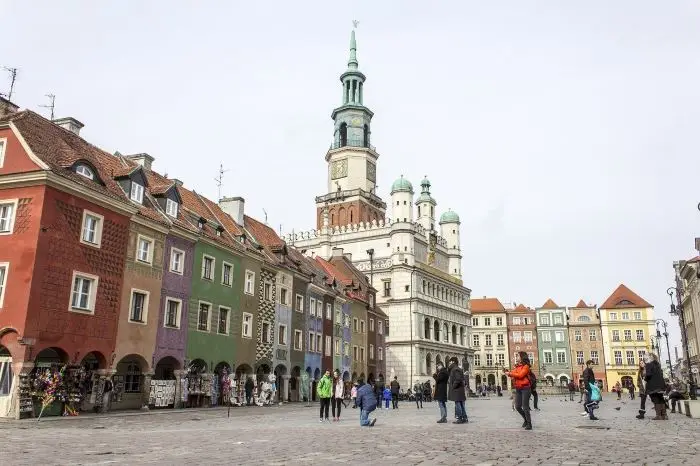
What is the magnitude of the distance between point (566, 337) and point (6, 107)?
323 ft

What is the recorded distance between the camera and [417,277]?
252 ft

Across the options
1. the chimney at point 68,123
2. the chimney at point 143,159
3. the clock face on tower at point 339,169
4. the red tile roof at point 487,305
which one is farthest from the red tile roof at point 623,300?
the chimney at point 68,123

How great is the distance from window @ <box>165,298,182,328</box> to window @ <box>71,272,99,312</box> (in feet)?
16.6

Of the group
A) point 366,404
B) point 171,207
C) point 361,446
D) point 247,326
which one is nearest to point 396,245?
point 247,326

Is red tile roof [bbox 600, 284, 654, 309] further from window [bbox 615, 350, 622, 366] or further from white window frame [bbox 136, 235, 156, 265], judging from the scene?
white window frame [bbox 136, 235, 156, 265]

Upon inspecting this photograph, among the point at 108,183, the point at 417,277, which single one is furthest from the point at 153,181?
the point at 417,277

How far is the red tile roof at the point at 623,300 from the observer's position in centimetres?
10119

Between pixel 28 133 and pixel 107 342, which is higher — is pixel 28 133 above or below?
above

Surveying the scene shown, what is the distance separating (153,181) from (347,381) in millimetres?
26659

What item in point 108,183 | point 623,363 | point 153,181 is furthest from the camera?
point 623,363

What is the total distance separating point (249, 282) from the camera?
3762cm

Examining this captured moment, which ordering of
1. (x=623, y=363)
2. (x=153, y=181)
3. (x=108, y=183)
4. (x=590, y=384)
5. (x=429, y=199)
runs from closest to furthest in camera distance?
(x=590, y=384) < (x=108, y=183) < (x=153, y=181) < (x=429, y=199) < (x=623, y=363)

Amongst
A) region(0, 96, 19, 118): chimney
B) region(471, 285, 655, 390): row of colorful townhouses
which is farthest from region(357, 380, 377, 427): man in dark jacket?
region(471, 285, 655, 390): row of colorful townhouses

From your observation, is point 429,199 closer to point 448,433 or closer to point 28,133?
point 28,133
